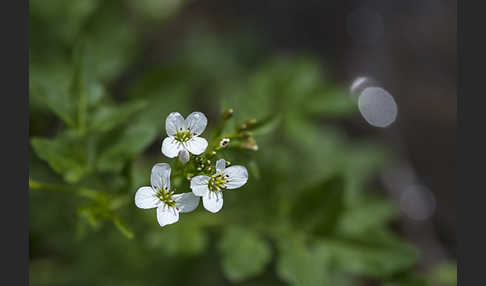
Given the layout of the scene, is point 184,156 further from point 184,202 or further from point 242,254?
point 242,254

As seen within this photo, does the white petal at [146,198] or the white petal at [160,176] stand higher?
the white petal at [160,176]

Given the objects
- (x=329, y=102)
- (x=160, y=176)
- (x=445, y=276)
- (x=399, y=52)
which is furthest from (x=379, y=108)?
(x=160, y=176)

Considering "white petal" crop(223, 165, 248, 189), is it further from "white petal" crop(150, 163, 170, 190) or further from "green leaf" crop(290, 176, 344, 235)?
"green leaf" crop(290, 176, 344, 235)

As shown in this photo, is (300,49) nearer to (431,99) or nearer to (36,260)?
(431,99)

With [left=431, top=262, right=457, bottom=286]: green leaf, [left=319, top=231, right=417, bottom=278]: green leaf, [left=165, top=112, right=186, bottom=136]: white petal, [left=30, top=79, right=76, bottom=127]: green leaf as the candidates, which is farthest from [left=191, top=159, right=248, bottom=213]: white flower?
[left=431, top=262, right=457, bottom=286]: green leaf

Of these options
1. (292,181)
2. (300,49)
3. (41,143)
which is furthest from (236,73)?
(41,143)

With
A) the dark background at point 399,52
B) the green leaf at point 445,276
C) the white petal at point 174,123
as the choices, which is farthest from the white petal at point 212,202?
the dark background at point 399,52

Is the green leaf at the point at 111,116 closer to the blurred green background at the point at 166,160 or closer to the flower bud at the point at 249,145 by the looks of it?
the blurred green background at the point at 166,160

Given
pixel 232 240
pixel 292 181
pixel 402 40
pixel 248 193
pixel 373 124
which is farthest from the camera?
pixel 402 40
